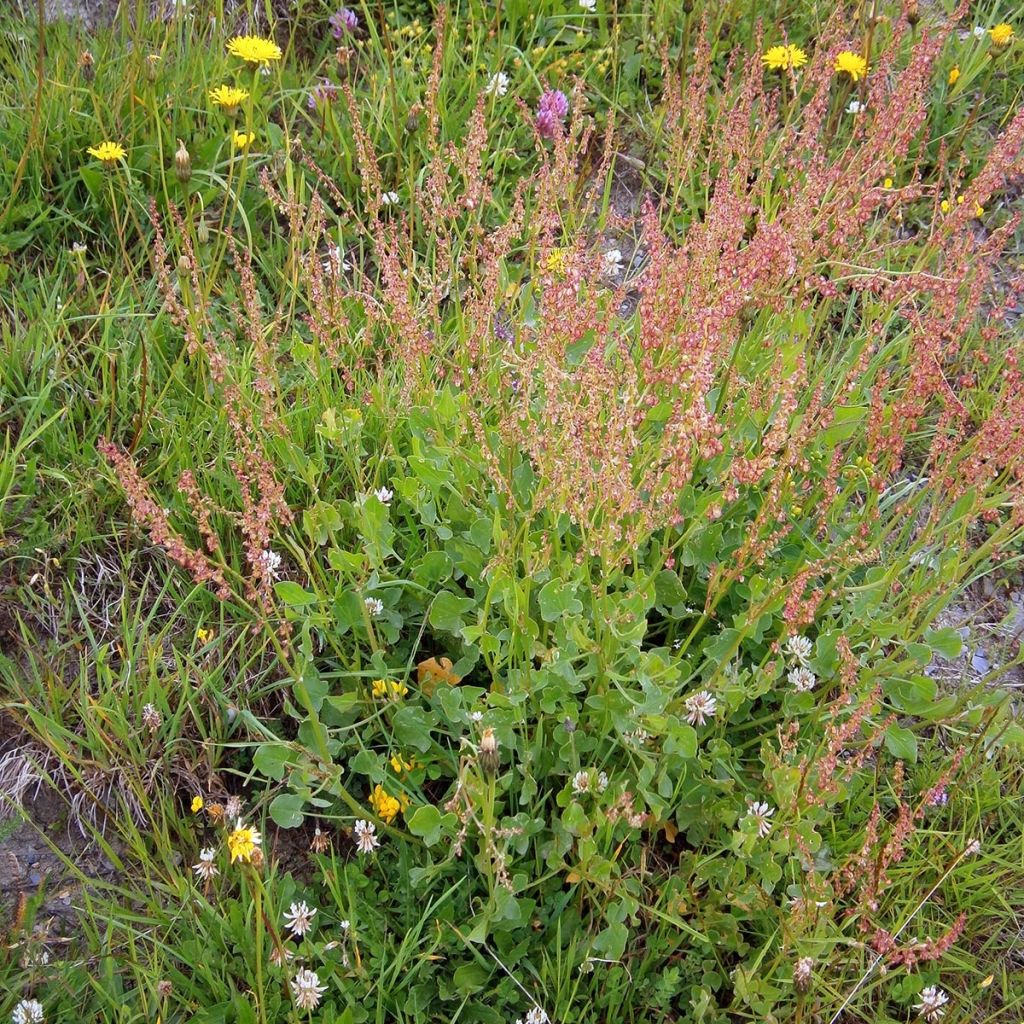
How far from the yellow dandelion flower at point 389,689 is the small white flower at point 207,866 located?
460mm

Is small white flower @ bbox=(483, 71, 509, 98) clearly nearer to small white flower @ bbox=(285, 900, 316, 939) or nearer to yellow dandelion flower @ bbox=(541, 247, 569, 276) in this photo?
yellow dandelion flower @ bbox=(541, 247, 569, 276)

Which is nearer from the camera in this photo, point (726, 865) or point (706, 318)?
point (706, 318)

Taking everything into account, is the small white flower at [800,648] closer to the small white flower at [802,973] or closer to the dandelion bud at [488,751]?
the small white flower at [802,973]

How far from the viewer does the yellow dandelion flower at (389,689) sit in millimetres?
2225

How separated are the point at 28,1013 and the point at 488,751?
1060 mm

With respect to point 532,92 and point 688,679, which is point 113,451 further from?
point 532,92

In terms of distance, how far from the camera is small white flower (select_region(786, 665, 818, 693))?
2295mm

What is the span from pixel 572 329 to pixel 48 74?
207cm

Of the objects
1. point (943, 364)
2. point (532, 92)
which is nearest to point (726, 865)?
point (943, 364)

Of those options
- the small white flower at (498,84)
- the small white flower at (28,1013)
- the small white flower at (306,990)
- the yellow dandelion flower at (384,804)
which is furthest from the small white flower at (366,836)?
the small white flower at (498,84)

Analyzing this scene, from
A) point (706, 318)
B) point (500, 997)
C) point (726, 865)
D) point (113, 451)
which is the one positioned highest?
point (706, 318)

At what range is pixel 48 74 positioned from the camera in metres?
3.19

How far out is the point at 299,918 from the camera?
6.80 feet

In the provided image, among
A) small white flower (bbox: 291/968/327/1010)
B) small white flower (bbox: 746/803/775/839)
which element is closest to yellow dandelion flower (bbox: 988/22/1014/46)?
small white flower (bbox: 746/803/775/839)
